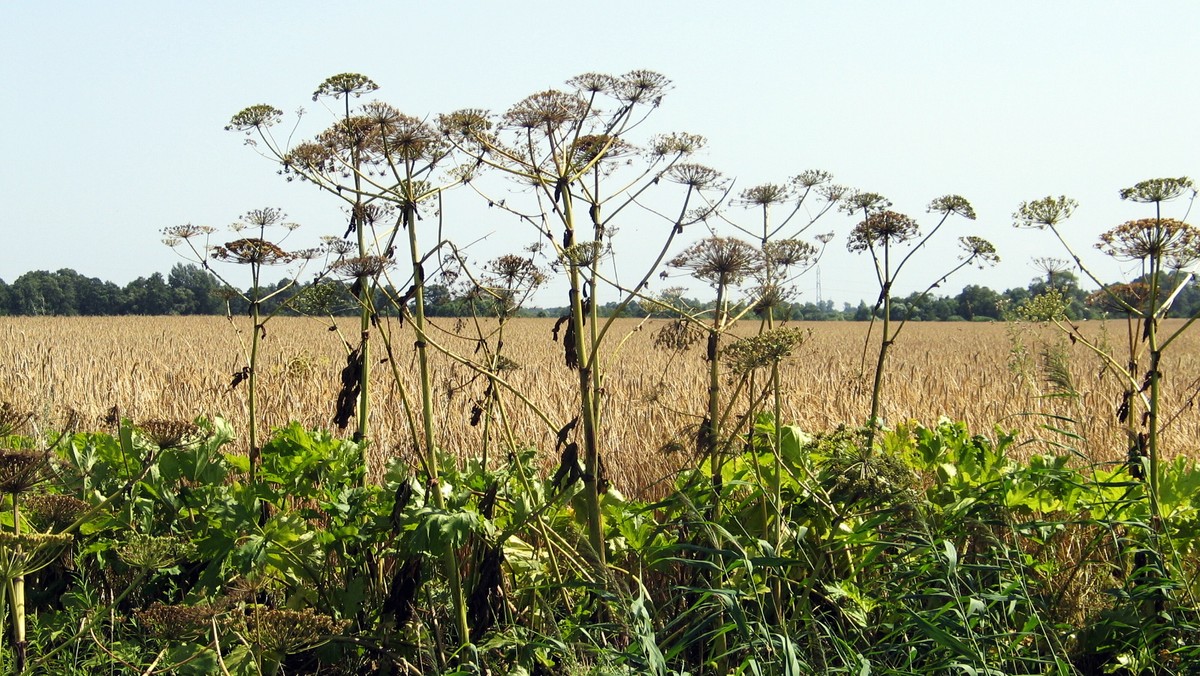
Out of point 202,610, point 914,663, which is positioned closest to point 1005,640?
point 914,663

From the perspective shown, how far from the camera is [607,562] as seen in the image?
10.6 ft

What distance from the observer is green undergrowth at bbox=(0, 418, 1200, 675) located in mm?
2746

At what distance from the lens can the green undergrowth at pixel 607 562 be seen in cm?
275

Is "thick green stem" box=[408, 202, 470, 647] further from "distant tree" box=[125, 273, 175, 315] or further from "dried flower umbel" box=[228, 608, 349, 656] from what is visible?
"distant tree" box=[125, 273, 175, 315]

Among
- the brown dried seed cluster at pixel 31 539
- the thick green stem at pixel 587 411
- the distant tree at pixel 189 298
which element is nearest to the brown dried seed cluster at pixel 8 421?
the brown dried seed cluster at pixel 31 539

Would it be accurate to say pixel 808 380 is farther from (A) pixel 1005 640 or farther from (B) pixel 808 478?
(A) pixel 1005 640

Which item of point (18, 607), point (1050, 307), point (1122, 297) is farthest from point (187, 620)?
point (1122, 297)

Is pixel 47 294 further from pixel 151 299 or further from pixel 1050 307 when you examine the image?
pixel 1050 307

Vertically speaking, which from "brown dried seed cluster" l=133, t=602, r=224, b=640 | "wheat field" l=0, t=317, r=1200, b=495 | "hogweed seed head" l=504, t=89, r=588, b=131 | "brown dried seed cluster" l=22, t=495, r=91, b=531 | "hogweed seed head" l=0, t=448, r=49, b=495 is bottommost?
"brown dried seed cluster" l=133, t=602, r=224, b=640

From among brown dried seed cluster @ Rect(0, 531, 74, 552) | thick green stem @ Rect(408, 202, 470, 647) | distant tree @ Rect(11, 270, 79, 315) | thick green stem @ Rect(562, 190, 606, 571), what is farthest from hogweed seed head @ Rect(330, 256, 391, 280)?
distant tree @ Rect(11, 270, 79, 315)

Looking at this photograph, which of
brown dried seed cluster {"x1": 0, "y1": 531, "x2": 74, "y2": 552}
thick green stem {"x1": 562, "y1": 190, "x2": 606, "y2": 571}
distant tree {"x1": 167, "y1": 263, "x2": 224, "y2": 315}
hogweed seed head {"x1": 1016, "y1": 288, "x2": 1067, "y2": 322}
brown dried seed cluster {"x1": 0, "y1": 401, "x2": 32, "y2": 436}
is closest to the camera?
brown dried seed cluster {"x1": 0, "y1": 531, "x2": 74, "y2": 552}

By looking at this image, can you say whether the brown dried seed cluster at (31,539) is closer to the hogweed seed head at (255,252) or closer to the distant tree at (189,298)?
the hogweed seed head at (255,252)

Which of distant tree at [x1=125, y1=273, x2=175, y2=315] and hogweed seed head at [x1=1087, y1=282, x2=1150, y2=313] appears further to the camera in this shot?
distant tree at [x1=125, y1=273, x2=175, y2=315]

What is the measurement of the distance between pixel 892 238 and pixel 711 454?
4.02 ft
